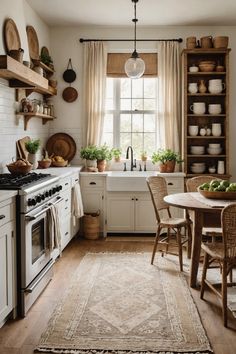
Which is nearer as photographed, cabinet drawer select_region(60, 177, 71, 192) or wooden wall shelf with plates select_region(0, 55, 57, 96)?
wooden wall shelf with plates select_region(0, 55, 57, 96)

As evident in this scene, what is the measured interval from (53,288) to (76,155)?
2.88 meters

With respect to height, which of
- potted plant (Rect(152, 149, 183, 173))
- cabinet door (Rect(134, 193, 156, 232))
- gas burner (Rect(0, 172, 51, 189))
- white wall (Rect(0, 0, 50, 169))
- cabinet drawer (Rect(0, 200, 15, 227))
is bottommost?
cabinet door (Rect(134, 193, 156, 232))

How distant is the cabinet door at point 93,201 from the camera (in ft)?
19.5

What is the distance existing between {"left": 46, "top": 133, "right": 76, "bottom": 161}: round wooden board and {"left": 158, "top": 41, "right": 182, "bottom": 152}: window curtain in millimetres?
1366

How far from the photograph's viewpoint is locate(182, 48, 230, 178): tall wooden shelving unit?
6.00 metres

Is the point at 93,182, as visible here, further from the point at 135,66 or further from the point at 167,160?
the point at 135,66

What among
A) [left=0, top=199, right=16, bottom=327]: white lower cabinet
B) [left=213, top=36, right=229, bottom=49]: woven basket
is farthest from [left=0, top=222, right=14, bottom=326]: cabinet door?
[left=213, top=36, right=229, bottom=49]: woven basket

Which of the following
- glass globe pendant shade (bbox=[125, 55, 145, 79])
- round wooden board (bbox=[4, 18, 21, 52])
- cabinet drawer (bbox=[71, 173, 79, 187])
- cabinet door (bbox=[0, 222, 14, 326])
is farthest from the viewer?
Result: cabinet drawer (bbox=[71, 173, 79, 187])

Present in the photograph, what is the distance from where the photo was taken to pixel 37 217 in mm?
3494

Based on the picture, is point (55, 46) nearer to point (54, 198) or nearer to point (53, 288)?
point (54, 198)

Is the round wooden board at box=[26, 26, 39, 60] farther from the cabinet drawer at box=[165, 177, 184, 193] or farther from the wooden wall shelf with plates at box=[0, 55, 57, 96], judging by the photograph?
the cabinet drawer at box=[165, 177, 184, 193]

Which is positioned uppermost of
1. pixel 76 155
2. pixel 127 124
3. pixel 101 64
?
pixel 101 64

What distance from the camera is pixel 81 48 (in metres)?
6.38

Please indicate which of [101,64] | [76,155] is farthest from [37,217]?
[101,64]
